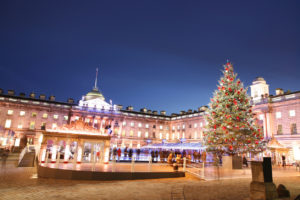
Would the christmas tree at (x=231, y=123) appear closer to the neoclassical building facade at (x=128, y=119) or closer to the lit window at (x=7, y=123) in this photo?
the neoclassical building facade at (x=128, y=119)

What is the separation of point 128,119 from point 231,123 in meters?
52.2

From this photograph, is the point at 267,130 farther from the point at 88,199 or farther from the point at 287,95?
the point at 88,199

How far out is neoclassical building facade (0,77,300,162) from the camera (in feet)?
129

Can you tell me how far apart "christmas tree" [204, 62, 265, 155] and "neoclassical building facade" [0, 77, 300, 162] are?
17.5 m

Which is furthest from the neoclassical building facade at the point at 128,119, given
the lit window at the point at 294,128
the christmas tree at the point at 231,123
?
the christmas tree at the point at 231,123

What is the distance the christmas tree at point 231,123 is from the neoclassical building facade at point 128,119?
17503 millimetres

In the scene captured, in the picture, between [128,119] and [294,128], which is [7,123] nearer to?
[128,119]

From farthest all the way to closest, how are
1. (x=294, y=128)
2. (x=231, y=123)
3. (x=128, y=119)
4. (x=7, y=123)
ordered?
(x=128, y=119)
(x=7, y=123)
(x=294, y=128)
(x=231, y=123)

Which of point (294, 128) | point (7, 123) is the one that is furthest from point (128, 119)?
point (294, 128)

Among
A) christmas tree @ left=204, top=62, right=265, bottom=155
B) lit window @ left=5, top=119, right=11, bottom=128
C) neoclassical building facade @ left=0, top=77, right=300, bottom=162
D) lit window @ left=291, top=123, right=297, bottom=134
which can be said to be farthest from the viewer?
lit window @ left=5, top=119, right=11, bottom=128

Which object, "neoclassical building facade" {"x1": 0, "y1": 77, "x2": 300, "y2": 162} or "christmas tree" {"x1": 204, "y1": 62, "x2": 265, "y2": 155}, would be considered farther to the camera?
"neoclassical building facade" {"x1": 0, "y1": 77, "x2": 300, "y2": 162}

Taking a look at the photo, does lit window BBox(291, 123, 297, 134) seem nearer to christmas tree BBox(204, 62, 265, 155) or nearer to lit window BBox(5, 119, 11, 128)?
christmas tree BBox(204, 62, 265, 155)

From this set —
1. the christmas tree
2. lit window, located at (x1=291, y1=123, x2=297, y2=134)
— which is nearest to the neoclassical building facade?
lit window, located at (x1=291, y1=123, x2=297, y2=134)

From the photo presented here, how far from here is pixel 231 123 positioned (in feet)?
61.3
